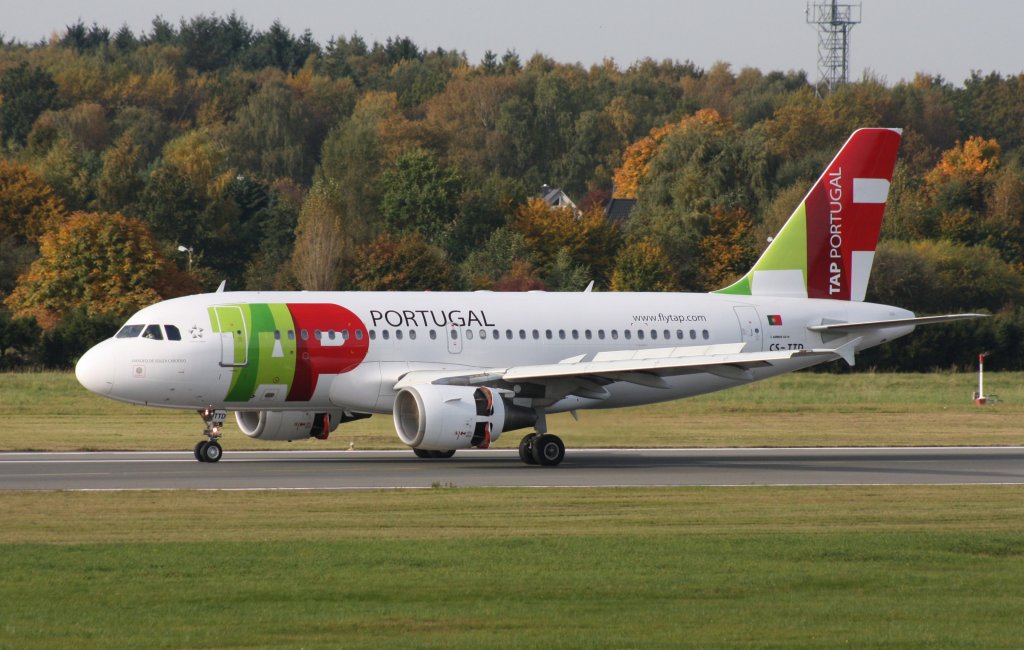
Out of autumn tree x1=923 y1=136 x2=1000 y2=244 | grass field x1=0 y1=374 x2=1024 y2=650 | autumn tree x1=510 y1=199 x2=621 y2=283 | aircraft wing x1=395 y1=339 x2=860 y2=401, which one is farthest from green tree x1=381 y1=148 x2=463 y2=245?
grass field x1=0 y1=374 x2=1024 y2=650

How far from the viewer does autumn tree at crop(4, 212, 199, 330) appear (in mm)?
79188

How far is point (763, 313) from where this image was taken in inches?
1570

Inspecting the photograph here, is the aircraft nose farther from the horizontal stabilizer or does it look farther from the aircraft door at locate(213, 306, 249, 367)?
the horizontal stabilizer

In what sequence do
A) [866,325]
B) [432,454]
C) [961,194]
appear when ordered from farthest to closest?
[961,194] < [866,325] < [432,454]

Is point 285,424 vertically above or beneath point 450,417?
beneath

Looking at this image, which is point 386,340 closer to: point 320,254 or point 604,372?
point 604,372

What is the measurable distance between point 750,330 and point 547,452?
23.6ft

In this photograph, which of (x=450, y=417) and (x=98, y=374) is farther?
(x=98, y=374)

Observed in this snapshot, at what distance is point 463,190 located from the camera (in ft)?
373

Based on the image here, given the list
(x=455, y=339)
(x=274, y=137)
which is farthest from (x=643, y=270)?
(x=274, y=137)

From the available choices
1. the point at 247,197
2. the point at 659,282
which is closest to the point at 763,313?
the point at 659,282

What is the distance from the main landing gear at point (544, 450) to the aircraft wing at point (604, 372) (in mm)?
963

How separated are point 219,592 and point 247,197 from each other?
101 m

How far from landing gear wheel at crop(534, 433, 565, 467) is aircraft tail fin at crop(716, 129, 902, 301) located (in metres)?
8.52
